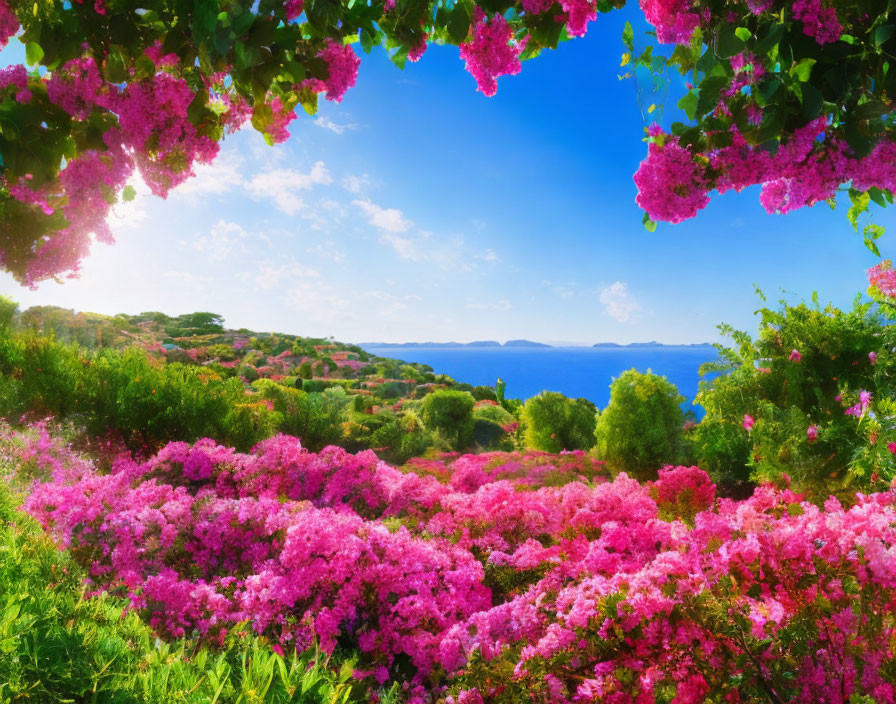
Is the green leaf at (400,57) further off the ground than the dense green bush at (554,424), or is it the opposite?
the green leaf at (400,57)

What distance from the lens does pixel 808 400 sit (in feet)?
27.3

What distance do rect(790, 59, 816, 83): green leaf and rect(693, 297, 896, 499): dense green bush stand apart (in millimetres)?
6034

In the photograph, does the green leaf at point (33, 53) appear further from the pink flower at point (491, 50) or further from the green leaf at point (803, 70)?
the green leaf at point (803, 70)

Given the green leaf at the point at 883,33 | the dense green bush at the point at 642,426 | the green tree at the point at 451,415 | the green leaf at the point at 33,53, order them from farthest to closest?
the green tree at the point at 451,415 < the dense green bush at the point at 642,426 < the green leaf at the point at 33,53 < the green leaf at the point at 883,33

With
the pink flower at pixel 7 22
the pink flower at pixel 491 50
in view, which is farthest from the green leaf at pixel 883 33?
the pink flower at pixel 7 22

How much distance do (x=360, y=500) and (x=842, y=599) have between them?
4.79 meters

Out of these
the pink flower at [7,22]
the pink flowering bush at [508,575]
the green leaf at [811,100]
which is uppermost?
the pink flower at [7,22]

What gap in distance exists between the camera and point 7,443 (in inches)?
301

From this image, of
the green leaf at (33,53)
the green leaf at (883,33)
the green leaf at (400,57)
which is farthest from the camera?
the green leaf at (400,57)

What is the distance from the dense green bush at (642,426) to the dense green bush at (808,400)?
1.05 m

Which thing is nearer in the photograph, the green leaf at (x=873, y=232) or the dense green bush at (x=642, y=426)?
the green leaf at (x=873, y=232)

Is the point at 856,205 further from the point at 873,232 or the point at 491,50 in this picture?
the point at 491,50

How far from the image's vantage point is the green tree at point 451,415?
51.1ft

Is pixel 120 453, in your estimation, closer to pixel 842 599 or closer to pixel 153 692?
pixel 153 692
